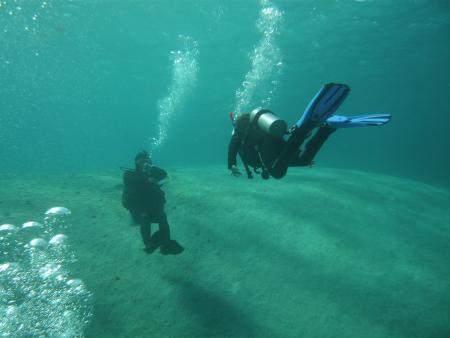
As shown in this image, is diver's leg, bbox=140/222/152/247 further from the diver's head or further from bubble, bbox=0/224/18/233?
bubble, bbox=0/224/18/233

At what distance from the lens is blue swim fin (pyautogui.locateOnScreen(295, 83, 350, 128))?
3.47m

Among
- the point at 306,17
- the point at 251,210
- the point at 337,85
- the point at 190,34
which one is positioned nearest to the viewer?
the point at 337,85

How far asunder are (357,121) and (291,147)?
851 millimetres

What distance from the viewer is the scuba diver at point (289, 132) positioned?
11.6 feet

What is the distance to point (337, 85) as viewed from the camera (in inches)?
136

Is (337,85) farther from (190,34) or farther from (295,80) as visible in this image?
(295,80)

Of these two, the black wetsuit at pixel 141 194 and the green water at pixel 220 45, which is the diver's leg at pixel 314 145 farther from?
the green water at pixel 220 45

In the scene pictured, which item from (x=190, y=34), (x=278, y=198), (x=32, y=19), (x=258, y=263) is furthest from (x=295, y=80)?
(x=258, y=263)

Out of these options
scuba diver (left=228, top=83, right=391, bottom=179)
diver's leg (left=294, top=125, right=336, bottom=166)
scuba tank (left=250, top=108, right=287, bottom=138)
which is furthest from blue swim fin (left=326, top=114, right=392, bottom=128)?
scuba tank (left=250, top=108, right=287, bottom=138)

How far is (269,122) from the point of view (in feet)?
12.9

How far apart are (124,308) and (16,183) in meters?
7.14

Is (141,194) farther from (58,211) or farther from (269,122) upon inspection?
(269,122)

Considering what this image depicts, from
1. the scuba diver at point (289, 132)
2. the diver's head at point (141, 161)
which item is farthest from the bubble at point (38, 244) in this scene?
the scuba diver at point (289, 132)

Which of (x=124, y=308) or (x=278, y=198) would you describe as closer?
(x=124, y=308)
